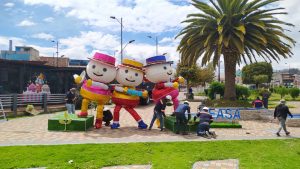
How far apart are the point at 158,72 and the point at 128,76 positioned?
1.59m

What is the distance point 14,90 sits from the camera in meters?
28.9

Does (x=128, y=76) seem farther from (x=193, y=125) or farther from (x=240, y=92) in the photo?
(x=240, y=92)

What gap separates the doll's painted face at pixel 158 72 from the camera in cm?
1566

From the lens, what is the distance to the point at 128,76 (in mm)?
14992

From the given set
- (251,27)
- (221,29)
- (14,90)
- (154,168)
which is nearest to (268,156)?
(154,168)

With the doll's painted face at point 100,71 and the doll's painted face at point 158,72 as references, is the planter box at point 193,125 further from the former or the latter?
the doll's painted face at point 100,71

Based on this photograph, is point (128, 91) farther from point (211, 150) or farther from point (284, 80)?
point (284, 80)

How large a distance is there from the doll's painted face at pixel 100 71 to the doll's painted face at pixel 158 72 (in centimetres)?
193

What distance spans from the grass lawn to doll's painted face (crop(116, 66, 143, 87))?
4476mm

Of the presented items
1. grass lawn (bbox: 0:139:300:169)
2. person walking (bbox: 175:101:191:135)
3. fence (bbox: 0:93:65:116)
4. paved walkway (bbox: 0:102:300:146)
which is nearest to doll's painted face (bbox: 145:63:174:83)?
person walking (bbox: 175:101:191:135)

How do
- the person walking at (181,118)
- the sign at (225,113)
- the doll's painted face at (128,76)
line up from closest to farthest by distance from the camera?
1. the person walking at (181,118)
2. the doll's painted face at (128,76)
3. the sign at (225,113)

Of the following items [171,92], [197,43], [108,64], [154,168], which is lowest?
[154,168]

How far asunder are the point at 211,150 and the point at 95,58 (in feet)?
23.1

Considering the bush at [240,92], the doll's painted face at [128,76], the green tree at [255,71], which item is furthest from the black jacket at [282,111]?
the green tree at [255,71]
